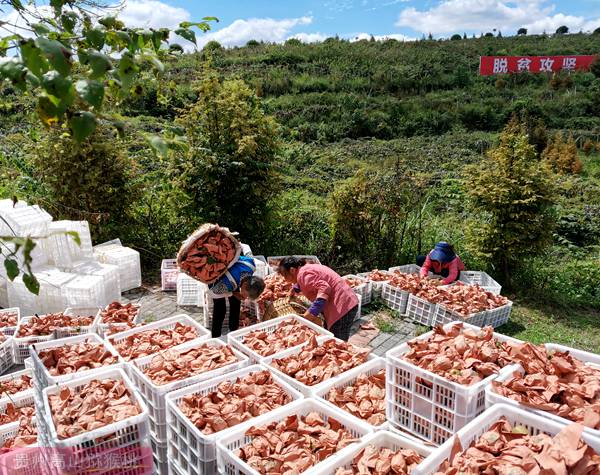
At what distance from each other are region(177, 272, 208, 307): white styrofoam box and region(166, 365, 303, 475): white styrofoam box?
3517 millimetres

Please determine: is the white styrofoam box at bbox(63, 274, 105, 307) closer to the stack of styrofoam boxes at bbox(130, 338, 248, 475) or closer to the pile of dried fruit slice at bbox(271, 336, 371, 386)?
the stack of styrofoam boxes at bbox(130, 338, 248, 475)

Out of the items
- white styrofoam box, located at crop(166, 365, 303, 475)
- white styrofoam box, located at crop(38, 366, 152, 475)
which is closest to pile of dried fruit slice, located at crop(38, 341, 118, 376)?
white styrofoam box, located at crop(38, 366, 152, 475)

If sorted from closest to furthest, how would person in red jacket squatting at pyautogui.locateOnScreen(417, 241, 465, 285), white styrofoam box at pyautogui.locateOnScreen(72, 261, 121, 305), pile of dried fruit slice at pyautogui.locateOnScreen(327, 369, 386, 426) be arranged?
1. pile of dried fruit slice at pyautogui.locateOnScreen(327, 369, 386, 426)
2. white styrofoam box at pyautogui.locateOnScreen(72, 261, 121, 305)
3. person in red jacket squatting at pyautogui.locateOnScreen(417, 241, 465, 285)

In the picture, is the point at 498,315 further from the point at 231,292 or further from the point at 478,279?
the point at 231,292

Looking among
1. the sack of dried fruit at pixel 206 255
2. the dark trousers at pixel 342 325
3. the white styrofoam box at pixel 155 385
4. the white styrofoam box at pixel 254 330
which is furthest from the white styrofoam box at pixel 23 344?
the dark trousers at pixel 342 325

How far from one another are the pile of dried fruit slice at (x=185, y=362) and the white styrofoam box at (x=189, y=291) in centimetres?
299

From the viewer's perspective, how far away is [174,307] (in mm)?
6793

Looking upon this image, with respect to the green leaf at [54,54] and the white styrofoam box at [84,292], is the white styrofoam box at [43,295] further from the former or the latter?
the green leaf at [54,54]

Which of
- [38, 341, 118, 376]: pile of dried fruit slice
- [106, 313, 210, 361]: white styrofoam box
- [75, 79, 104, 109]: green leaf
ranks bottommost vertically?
[106, 313, 210, 361]: white styrofoam box

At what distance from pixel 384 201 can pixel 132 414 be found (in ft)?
19.6

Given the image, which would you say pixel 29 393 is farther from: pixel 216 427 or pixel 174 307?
pixel 174 307

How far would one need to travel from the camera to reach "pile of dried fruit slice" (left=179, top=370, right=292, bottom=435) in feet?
9.05

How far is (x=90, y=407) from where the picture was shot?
9.44 ft

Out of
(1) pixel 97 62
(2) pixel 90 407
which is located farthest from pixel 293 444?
(1) pixel 97 62
